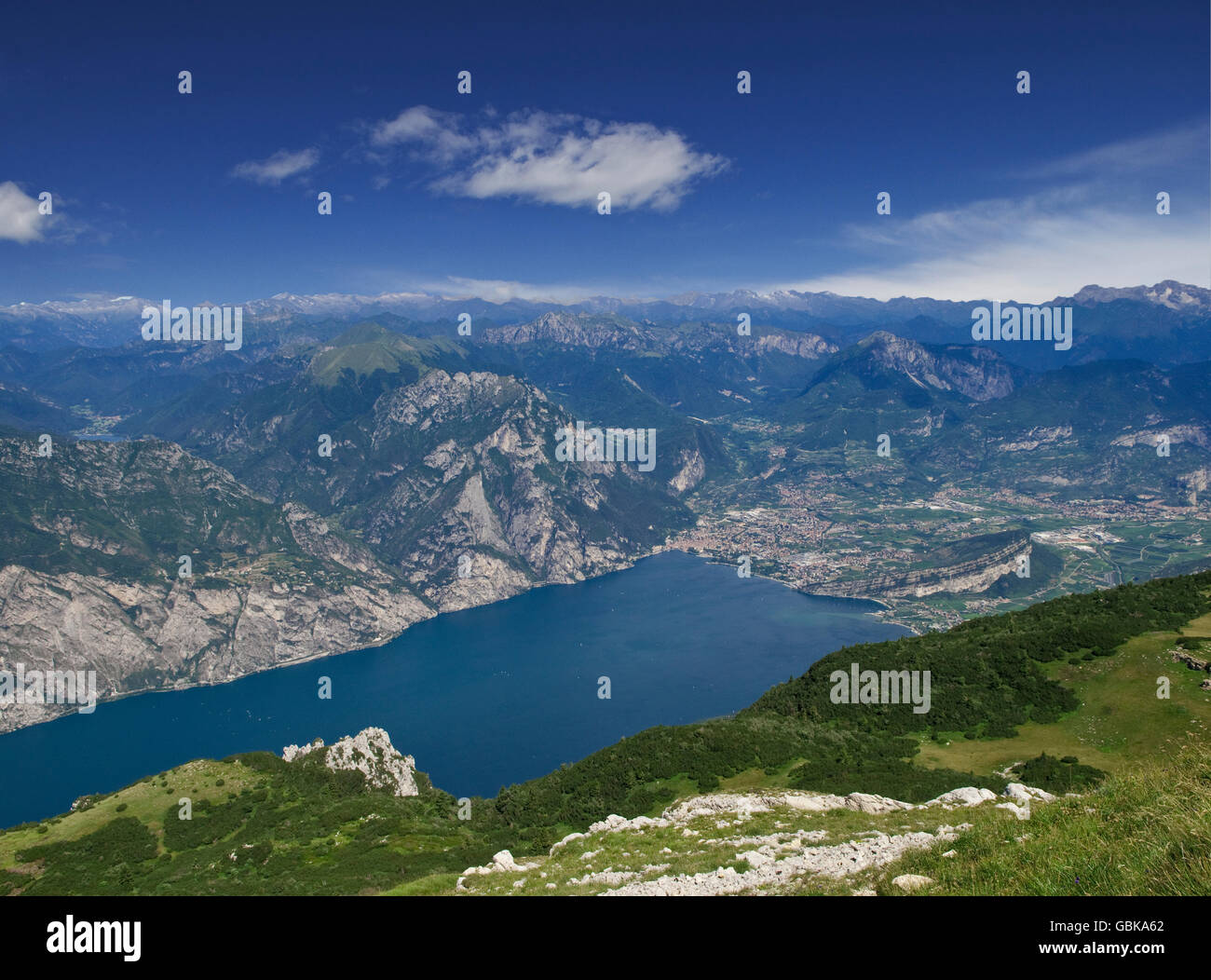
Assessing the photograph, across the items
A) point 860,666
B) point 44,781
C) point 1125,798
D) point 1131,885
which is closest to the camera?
point 1131,885

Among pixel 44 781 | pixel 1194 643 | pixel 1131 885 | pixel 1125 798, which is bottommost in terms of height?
pixel 44 781

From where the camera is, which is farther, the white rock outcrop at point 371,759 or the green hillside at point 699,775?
the white rock outcrop at point 371,759

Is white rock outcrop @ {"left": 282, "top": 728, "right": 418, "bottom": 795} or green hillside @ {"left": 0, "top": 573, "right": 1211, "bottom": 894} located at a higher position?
green hillside @ {"left": 0, "top": 573, "right": 1211, "bottom": 894}

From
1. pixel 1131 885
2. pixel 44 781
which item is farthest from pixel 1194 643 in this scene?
pixel 44 781

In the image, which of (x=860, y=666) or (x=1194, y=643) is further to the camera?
(x=860, y=666)

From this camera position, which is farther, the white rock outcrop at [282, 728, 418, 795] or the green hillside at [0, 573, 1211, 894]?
the white rock outcrop at [282, 728, 418, 795]

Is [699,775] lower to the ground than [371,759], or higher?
higher

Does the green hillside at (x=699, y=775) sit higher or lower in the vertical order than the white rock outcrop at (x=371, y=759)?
higher

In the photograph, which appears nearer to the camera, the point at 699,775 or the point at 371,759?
the point at 699,775

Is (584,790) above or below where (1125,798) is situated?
below
